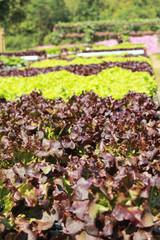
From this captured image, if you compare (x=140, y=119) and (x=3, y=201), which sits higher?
(x=140, y=119)

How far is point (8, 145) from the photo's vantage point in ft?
8.83

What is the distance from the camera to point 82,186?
5.64 ft

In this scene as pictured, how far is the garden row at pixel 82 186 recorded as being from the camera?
1.57 meters

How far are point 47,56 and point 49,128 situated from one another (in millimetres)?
22547

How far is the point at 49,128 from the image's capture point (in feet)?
10.9

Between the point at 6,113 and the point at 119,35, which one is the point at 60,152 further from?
the point at 119,35

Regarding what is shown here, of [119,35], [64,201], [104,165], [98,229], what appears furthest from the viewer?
[119,35]

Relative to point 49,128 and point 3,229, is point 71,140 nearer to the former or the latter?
point 49,128

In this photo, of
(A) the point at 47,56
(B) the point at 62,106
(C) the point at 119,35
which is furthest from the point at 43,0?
(B) the point at 62,106

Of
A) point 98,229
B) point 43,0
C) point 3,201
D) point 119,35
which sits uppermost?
point 43,0

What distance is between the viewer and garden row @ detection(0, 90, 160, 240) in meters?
1.57

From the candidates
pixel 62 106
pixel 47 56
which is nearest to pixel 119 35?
pixel 47 56

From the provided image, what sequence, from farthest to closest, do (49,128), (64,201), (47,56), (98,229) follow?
1. (47,56)
2. (49,128)
3. (64,201)
4. (98,229)

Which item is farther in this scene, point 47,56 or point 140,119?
point 47,56
